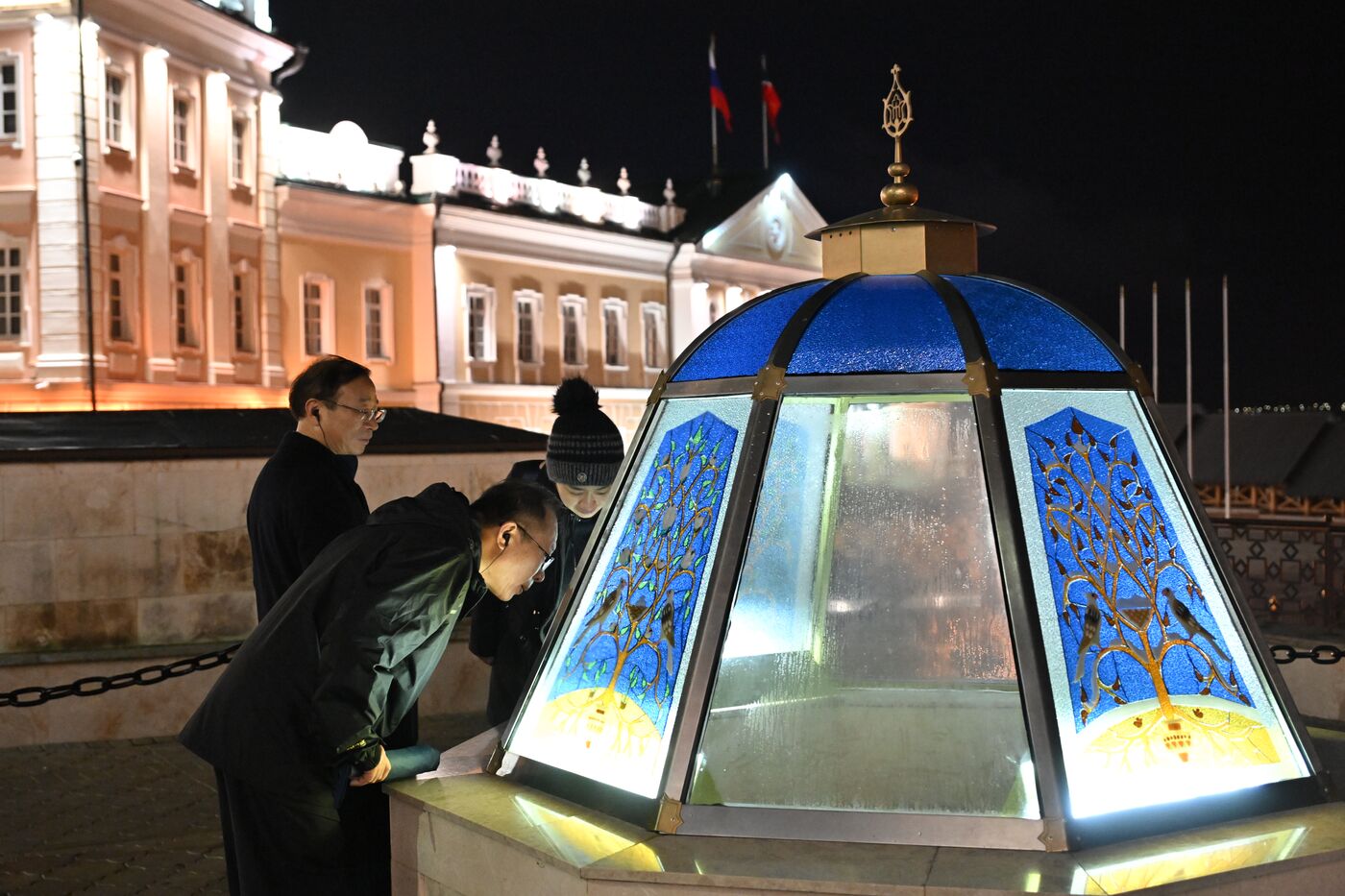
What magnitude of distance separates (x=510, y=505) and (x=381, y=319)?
27670 mm

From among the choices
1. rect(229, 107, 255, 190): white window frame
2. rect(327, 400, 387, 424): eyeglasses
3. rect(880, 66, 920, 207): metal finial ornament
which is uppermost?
rect(229, 107, 255, 190): white window frame

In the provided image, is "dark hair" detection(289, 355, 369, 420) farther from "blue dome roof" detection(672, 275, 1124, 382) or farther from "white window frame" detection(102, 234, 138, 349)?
"white window frame" detection(102, 234, 138, 349)

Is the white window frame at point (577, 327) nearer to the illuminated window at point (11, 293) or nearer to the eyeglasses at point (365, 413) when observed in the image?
the illuminated window at point (11, 293)

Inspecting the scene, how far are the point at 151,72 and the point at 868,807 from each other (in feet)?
76.7

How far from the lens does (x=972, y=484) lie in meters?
4.71

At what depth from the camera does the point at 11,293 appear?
76.7 feet

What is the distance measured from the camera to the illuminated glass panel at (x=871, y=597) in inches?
178

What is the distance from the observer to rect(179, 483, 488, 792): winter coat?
3211 mm

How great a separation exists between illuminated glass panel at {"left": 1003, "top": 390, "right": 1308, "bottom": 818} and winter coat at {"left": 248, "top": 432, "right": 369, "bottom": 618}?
1.72 m

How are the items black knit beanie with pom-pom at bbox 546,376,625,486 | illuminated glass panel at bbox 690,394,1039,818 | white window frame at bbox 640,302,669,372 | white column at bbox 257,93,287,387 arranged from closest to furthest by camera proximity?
illuminated glass panel at bbox 690,394,1039,818, black knit beanie with pom-pom at bbox 546,376,625,486, white column at bbox 257,93,287,387, white window frame at bbox 640,302,669,372

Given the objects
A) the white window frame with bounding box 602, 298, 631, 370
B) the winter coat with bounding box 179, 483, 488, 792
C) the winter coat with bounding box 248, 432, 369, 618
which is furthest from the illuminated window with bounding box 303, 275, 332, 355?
the winter coat with bounding box 179, 483, 488, 792

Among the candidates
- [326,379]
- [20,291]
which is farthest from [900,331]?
[20,291]

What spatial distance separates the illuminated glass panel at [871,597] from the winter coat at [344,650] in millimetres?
1258

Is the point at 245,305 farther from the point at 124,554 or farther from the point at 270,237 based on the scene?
the point at 124,554
